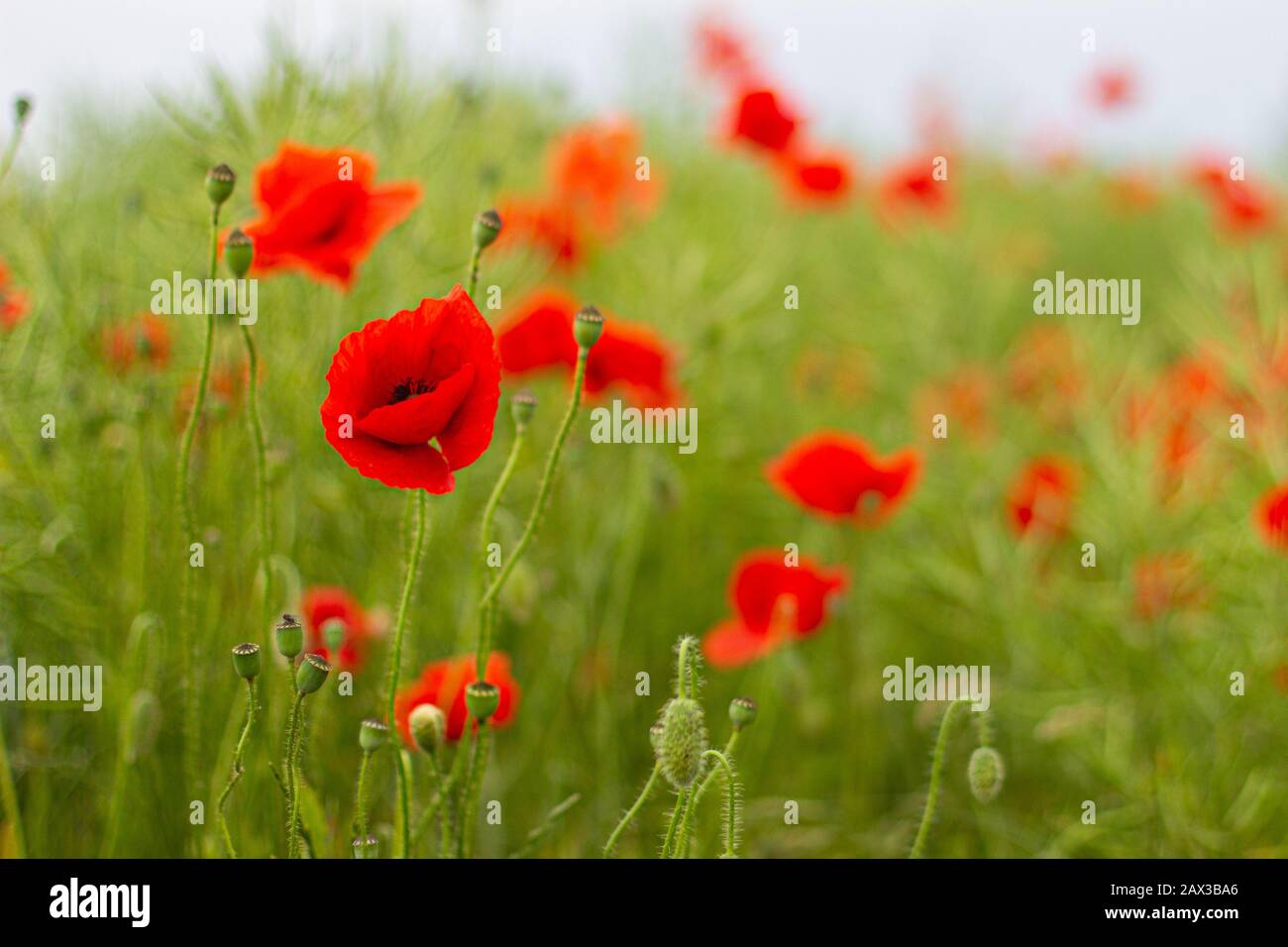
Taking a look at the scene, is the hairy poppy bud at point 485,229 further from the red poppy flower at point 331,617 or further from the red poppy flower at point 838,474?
the red poppy flower at point 838,474

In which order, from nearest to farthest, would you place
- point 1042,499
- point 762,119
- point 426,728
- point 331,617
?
point 426,728
point 331,617
point 1042,499
point 762,119

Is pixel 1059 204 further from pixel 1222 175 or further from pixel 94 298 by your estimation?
Result: pixel 94 298

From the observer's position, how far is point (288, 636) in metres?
0.70

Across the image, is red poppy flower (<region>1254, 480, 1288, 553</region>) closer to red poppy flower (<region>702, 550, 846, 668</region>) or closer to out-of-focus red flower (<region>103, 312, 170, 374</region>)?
red poppy flower (<region>702, 550, 846, 668</region>)

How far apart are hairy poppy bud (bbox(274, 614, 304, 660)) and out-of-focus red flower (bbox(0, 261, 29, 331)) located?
2.70 feet

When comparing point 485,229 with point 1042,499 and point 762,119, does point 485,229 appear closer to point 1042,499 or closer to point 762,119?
point 1042,499

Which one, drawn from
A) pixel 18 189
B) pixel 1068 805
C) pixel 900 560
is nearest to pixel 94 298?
pixel 18 189

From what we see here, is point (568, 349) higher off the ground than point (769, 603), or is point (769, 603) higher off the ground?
point (568, 349)

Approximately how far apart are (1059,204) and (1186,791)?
3.90m

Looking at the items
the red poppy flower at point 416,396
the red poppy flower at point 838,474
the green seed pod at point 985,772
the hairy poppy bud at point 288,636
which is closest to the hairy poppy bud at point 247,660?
the hairy poppy bud at point 288,636

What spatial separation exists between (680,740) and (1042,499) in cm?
116

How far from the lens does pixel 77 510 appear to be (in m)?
1.35

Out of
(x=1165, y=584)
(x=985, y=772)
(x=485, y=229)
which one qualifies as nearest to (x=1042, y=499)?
(x=1165, y=584)

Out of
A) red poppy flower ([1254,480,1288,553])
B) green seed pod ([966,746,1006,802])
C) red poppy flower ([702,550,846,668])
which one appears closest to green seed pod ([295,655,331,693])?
green seed pod ([966,746,1006,802])
